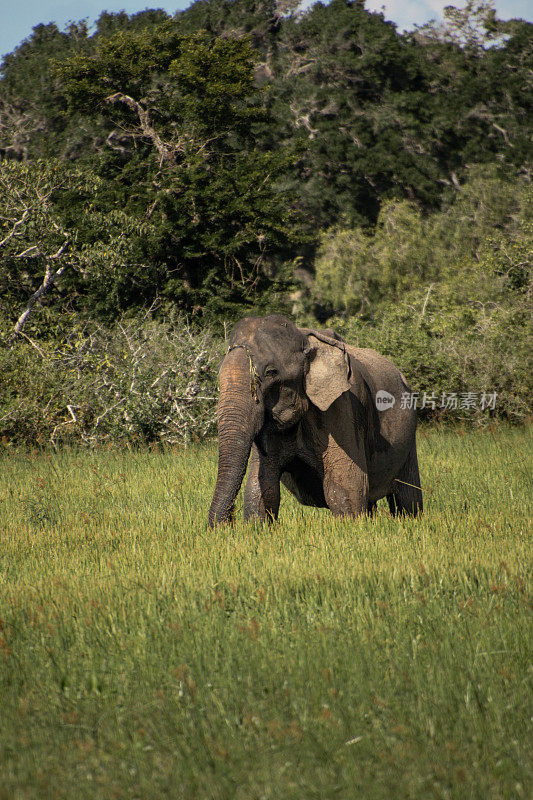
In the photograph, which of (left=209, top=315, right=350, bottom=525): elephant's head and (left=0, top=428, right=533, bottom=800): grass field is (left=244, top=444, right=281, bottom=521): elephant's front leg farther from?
(left=209, top=315, right=350, bottom=525): elephant's head

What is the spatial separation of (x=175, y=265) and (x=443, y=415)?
10.1 meters

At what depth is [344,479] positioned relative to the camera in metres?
7.16

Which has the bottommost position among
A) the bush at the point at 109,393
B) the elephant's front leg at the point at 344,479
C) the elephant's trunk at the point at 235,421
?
the bush at the point at 109,393

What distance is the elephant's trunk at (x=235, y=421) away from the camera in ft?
21.2

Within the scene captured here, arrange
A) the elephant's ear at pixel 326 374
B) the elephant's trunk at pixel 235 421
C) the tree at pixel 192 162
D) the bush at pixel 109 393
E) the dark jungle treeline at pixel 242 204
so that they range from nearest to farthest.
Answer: the elephant's trunk at pixel 235 421 < the elephant's ear at pixel 326 374 < the bush at pixel 109 393 < the dark jungle treeline at pixel 242 204 < the tree at pixel 192 162

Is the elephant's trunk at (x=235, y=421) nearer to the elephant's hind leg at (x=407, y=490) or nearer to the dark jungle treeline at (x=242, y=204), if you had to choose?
the elephant's hind leg at (x=407, y=490)

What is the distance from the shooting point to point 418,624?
199 inches

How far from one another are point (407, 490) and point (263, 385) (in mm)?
3081

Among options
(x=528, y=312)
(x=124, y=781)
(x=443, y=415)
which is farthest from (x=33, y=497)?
(x=528, y=312)

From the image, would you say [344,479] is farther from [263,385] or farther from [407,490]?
[407,490]

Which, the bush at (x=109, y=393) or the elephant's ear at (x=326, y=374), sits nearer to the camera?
the elephant's ear at (x=326, y=374)

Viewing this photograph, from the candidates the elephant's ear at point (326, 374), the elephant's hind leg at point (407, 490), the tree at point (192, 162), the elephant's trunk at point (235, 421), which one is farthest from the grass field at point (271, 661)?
the tree at point (192, 162)

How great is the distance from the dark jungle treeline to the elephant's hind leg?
23.8 feet

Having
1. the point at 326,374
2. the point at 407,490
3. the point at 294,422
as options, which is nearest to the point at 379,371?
the point at 407,490
